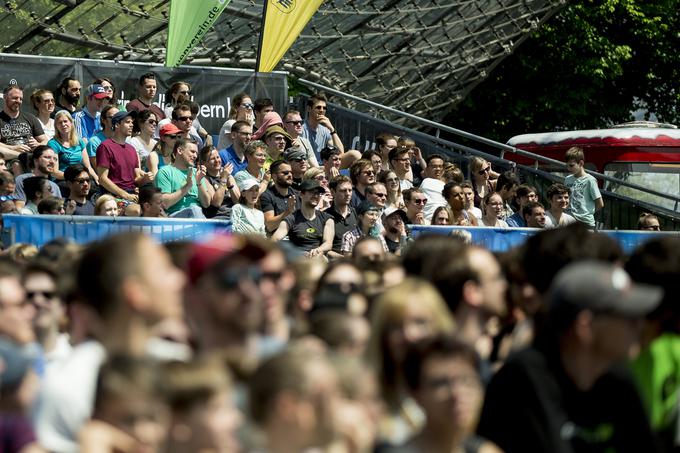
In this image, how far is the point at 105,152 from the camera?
1384 cm

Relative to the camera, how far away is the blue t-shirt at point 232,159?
48.1ft

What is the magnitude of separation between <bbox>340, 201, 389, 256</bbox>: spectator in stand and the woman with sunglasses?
289 cm

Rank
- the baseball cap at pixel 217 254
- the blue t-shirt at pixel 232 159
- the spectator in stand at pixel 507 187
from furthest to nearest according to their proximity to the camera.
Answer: the spectator in stand at pixel 507 187, the blue t-shirt at pixel 232 159, the baseball cap at pixel 217 254

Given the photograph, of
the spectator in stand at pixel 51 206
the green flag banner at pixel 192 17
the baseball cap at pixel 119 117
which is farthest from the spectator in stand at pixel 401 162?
the spectator in stand at pixel 51 206

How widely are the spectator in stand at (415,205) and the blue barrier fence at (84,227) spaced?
9.37 feet

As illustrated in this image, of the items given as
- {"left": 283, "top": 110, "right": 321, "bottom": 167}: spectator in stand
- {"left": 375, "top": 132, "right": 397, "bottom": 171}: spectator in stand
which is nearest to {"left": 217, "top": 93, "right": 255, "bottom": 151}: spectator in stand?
{"left": 283, "top": 110, "right": 321, "bottom": 167}: spectator in stand

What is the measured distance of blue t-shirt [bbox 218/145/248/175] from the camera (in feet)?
48.1

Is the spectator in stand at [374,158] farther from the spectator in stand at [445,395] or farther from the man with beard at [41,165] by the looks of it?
the spectator in stand at [445,395]

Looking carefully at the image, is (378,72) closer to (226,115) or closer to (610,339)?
(226,115)

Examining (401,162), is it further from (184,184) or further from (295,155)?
(184,184)

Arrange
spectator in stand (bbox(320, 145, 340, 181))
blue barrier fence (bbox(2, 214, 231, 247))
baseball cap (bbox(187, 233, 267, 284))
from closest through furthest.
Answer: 1. baseball cap (bbox(187, 233, 267, 284))
2. blue barrier fence (bbox(2, 214, 231, 247))
3. spectator in stand (bbox(320, 145, 340, 181))

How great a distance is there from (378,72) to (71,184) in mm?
14283

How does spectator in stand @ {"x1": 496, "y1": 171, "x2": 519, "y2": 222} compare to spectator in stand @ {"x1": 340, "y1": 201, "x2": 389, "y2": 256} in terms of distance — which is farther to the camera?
spectator in stand @ {"x1": 496, "y1": 171, "x2": 519, "y2": 222}

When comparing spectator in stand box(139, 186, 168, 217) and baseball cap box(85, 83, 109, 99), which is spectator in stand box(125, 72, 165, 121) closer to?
baseball cap box(85, 83, 109, 99)
